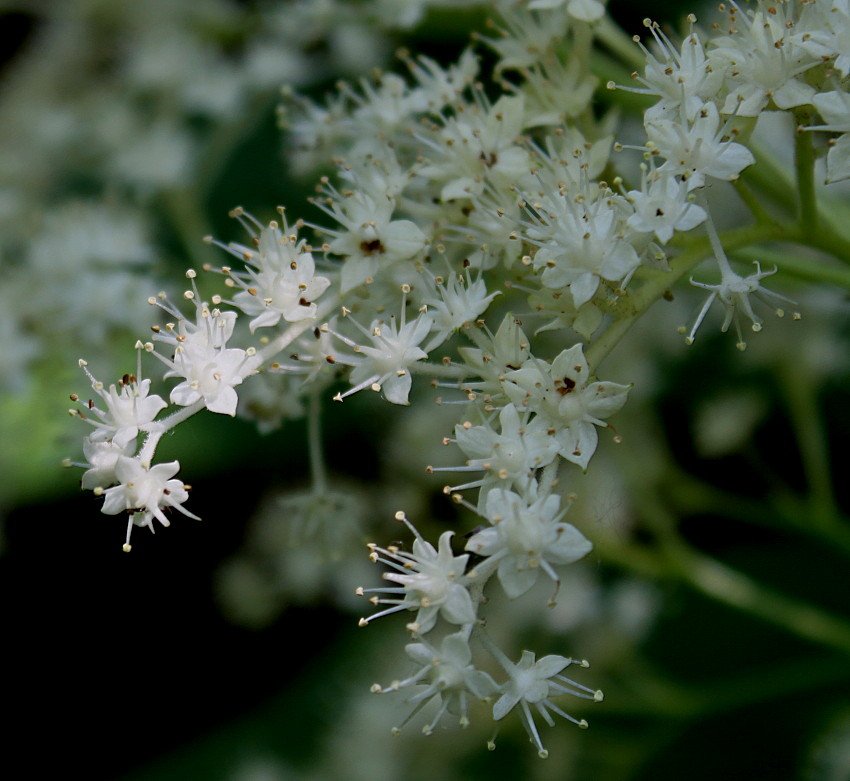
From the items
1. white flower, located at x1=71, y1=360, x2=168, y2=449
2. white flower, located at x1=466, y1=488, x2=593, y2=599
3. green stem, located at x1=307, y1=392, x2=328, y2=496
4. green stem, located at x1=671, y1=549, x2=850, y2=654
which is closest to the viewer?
white flower, located at x1=466, y1=488, x2=593, y2=599

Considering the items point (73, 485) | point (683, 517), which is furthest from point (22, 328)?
point (683, 517)

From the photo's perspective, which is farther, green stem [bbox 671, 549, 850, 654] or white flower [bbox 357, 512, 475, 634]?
green stem [bbox 671, 549, 850, 654]

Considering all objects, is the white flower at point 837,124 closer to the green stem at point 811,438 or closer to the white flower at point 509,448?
the white flower at point 509,448

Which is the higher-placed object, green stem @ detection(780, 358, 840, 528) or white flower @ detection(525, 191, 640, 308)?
white flower @ detection(525, 191, 640, 308)

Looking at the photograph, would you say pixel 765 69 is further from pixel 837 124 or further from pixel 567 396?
pixel 567 396

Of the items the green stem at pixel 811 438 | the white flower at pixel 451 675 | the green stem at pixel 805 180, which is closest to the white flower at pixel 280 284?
the white flower at pixel 451 675

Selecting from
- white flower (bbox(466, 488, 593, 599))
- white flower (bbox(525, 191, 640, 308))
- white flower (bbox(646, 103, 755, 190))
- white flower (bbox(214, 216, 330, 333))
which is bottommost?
white flower (bbox(466, 488, 593, 599))

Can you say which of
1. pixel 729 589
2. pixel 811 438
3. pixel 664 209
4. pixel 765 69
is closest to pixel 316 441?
pixel 664 209

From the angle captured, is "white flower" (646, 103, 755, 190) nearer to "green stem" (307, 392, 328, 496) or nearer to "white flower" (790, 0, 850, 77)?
"white flower" (790, 0, 850, 77)

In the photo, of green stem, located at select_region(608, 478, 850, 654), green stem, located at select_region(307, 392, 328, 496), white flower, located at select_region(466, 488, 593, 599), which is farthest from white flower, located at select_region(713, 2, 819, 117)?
green stem, located at select_region(608, 478, 850, 654)
